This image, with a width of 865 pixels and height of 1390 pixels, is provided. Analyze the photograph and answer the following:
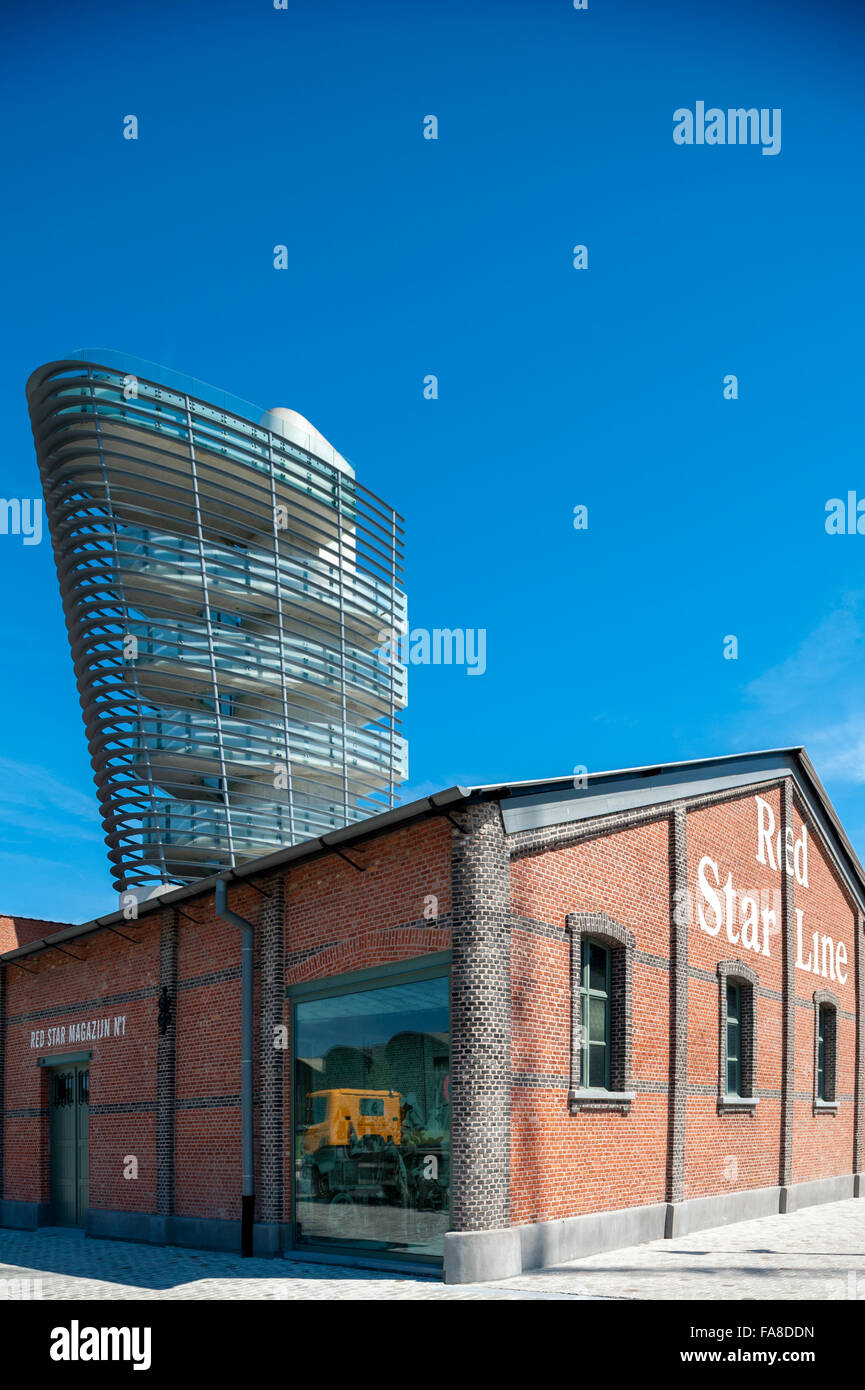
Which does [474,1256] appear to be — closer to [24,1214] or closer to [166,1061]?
[166,1061]

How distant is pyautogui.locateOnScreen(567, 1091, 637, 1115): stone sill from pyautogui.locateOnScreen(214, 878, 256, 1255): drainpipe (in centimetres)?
449

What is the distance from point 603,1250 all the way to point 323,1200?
11.1ft

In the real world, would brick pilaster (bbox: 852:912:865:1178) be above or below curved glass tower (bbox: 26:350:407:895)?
below

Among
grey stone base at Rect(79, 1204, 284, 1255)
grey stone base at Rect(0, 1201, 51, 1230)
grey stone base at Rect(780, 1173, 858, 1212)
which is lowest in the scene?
grey stone base at Rect(0, 1201, 51, 1230)

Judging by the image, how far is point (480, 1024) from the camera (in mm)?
12617

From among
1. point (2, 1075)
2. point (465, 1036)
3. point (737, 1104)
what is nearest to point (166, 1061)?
point (465, 1036)

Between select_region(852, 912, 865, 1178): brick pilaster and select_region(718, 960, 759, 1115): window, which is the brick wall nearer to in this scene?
select_region(718, 960, 759, 1115): window

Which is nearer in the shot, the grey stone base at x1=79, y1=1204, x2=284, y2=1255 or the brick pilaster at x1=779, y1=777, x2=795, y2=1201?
the grey stone base at x1=79, y1=1204, x2=284, y2=1255

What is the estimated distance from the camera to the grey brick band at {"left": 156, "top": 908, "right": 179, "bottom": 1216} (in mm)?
18156

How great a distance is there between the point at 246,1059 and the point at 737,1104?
25.2ft

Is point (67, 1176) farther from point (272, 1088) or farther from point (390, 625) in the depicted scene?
point (390, 625)

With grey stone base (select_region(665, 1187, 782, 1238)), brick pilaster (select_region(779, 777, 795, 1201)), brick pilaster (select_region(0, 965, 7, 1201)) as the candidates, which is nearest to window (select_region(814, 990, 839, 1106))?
Result: brick pilaster (select_region(779, 777, 795, 1201))

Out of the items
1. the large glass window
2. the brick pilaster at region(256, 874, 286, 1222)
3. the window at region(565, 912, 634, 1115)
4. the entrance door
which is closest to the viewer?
the large glass window

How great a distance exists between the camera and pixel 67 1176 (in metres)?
22.5
